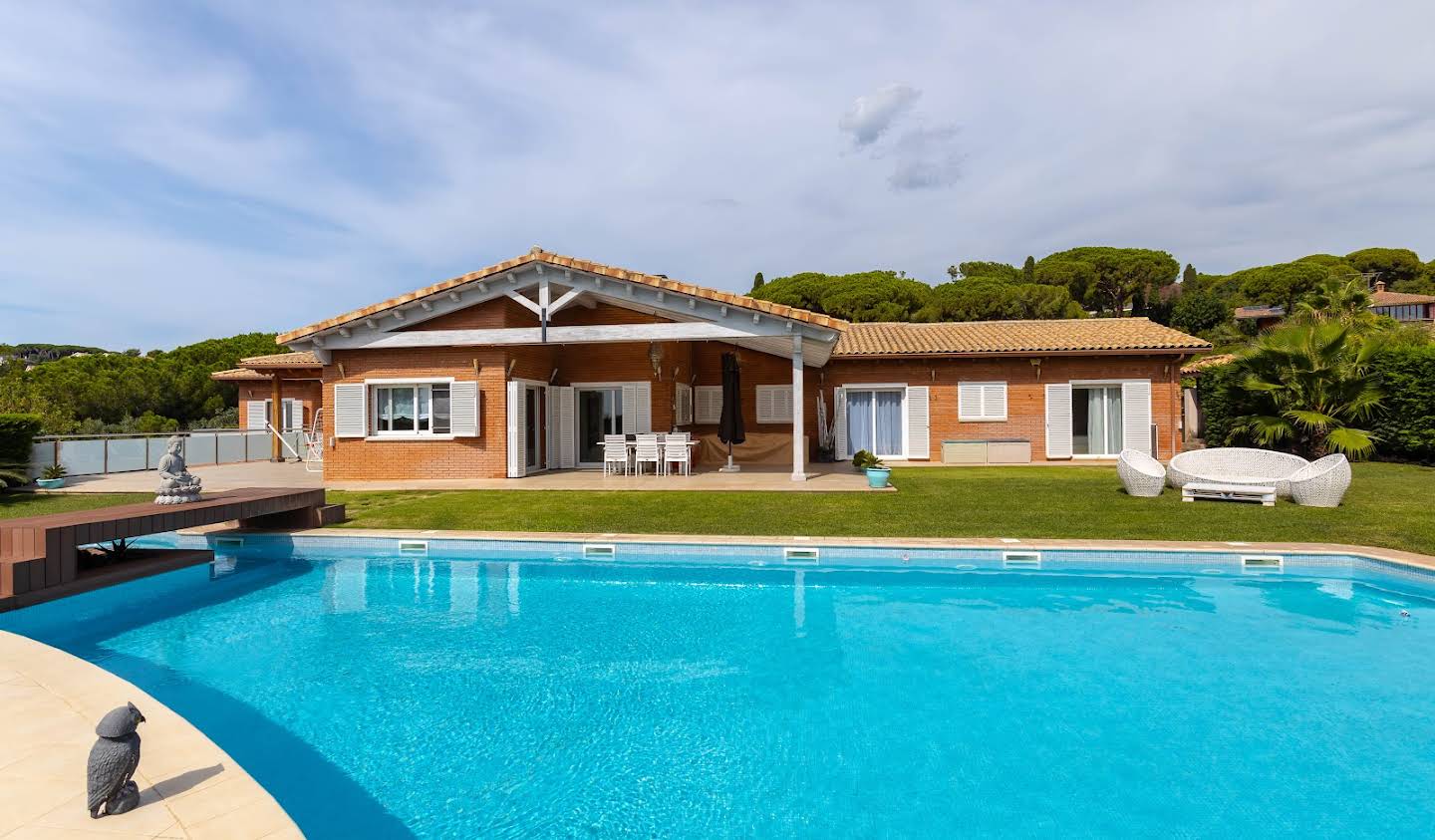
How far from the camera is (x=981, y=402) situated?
1975cm

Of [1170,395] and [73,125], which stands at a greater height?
[73,125]

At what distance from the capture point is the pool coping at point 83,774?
9.26 feet

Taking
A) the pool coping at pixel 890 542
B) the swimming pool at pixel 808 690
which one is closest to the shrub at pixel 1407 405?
the pool coping at pixel 890 542

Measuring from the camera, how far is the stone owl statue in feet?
9.32

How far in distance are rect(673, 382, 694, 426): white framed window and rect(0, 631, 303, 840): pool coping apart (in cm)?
1407

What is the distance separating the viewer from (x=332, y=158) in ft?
60.4

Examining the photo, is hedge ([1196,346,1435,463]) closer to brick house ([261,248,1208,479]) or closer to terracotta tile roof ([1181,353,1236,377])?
brick house ([261,248,1208,479])

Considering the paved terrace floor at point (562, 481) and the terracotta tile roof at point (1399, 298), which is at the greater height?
the terracotta tile roof at point (1399, 298)

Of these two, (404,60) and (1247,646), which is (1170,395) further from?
(404,60)

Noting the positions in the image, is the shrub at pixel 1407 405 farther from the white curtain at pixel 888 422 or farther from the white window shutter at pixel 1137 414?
the white curtain at pixel 888 422

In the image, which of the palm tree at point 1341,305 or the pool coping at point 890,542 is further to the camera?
the palm tree at point 1341,305

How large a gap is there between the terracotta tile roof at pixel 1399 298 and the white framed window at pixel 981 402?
44875mm

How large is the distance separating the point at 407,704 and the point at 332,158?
1754 centimetres

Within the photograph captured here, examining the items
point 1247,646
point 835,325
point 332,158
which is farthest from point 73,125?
point 1247,646
